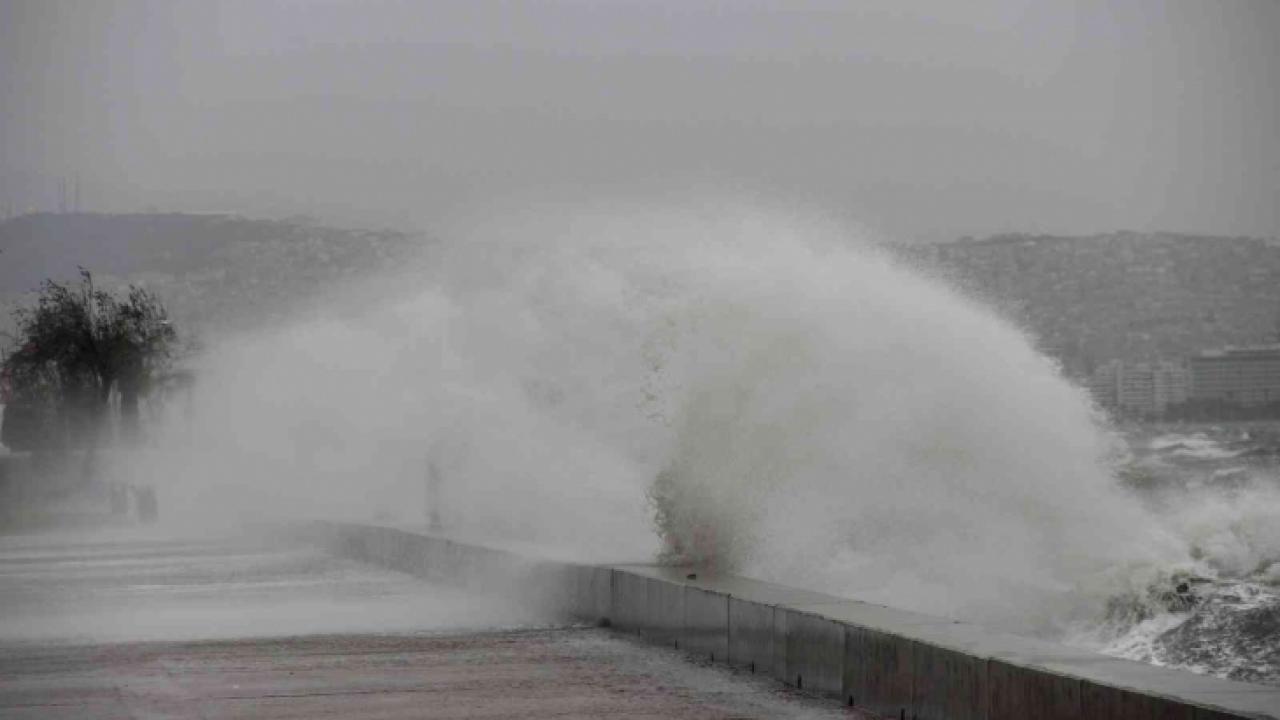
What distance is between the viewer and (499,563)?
50.9 feet

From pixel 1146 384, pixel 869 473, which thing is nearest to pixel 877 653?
pixel 869 473

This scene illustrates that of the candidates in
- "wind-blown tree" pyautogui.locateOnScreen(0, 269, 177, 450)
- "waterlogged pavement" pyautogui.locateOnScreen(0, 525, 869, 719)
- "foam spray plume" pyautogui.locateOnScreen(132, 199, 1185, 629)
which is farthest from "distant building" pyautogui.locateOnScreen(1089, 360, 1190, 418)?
"waterlogged pavement" pyautogui.locateOnScreen(0, 525, 869, 719)

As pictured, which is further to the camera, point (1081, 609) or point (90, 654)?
point (1081, 609)

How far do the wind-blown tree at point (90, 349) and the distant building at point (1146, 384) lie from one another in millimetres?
32858

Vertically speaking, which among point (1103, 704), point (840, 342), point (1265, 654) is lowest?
point (1265, 654)

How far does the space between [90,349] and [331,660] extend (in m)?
54.3

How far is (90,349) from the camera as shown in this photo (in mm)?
62969

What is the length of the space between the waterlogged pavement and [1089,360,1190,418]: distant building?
190 feet

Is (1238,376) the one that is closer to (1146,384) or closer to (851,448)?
(1146,384)

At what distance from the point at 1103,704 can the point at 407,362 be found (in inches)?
1342

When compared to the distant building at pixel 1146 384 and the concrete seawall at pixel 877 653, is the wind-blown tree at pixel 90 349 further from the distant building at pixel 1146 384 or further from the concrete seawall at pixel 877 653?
the concrete seawall at pixel 877 653

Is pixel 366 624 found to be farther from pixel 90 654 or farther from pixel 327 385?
pixel 327 385

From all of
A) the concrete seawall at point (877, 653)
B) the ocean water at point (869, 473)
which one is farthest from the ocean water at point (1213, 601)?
the concrete seawall at point (877, 653)

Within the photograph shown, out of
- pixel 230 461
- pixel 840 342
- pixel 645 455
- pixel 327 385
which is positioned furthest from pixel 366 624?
pixel 230 461
